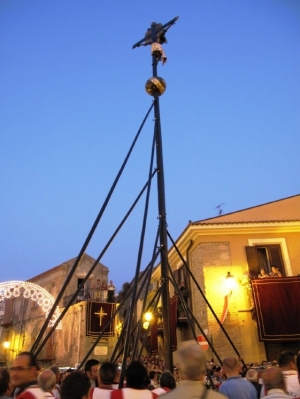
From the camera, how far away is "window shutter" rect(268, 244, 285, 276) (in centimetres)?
1305

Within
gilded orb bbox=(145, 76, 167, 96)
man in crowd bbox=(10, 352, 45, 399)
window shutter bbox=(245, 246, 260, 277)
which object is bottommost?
man in crowd bbox=(10, 352, 45, 399)

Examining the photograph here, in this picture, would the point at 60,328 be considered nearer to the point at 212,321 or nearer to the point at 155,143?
Result: the point at 212,321

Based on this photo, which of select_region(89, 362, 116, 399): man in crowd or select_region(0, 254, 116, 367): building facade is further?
select_region(0, 254, 116, 367): building facade

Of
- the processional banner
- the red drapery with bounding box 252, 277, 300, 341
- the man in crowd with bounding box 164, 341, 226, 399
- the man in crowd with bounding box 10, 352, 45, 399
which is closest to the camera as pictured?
the man in crowd with bounding box 164, 341, 226, 399

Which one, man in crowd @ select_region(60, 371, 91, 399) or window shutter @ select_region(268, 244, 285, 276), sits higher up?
window shutter @ select_region(268, 244, 285, 276)

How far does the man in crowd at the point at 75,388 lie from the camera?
2.53 m

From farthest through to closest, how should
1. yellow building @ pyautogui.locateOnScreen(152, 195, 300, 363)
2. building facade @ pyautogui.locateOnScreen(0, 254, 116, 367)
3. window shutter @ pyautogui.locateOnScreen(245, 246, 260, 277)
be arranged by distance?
building facade @ pyautogui.locateOnScreen(0, 254, 116, 367), window shutter @ pyautogui.locateOnScreen(245, 246, 260, 277), yellow building @ pyautogui.locateOnScreen(152, 195, 300, 363)

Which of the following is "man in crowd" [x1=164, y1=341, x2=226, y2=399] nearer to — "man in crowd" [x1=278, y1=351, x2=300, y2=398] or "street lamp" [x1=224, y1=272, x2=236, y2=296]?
"man in crowd" [x1=278, y1=351, x2=300, y2=398]

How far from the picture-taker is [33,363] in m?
2.84

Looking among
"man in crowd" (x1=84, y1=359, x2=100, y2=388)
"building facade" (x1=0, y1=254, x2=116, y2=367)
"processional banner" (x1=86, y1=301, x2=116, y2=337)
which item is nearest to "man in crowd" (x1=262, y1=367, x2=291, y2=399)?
"man in crowd" (x1=84, y1=359, x2=100, y2=388)

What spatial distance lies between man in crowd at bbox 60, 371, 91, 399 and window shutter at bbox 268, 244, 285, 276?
11501 millimetres

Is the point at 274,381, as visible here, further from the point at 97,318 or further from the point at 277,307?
the point at 97,318

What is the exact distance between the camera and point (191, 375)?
2.09m

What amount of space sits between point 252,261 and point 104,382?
10.2 meters
